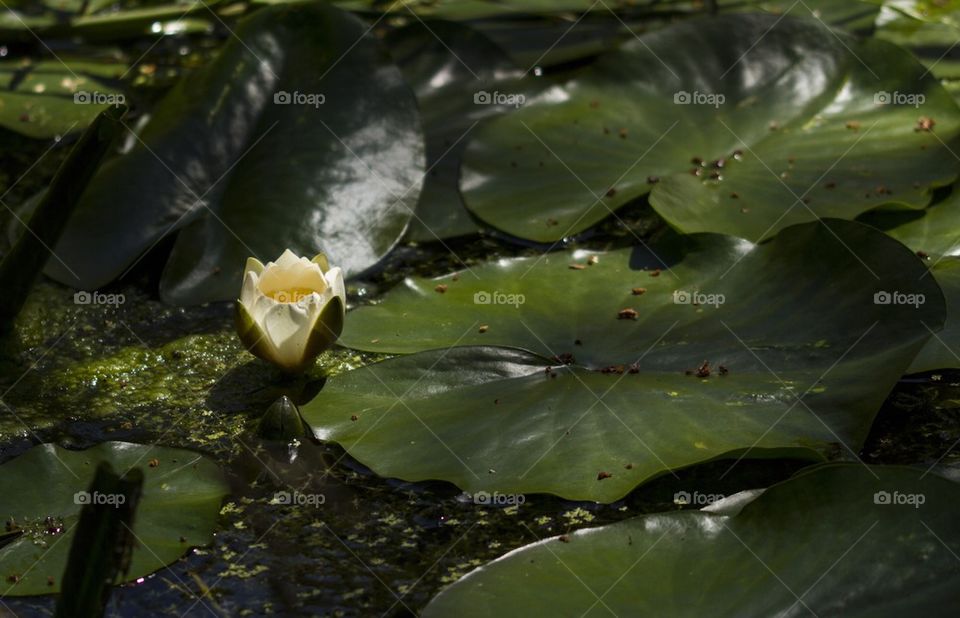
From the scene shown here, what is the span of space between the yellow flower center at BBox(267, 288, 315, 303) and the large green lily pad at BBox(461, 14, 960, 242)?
56 cm

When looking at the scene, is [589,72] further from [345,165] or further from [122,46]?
[122,46]

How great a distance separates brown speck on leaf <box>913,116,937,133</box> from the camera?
2643mm

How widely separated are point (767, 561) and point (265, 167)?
4.74 feet

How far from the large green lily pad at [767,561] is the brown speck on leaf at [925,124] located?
1.34 metres

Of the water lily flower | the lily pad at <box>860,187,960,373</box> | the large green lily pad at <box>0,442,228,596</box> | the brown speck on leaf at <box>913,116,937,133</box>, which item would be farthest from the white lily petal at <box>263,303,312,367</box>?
the brown speck on leaf at <box>913,116,937,133</box>

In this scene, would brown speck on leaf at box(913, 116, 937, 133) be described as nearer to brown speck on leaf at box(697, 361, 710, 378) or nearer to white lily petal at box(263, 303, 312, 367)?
brown speck on leaf at box(697, 361, 710, 378)

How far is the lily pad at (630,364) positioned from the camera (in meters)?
1.76

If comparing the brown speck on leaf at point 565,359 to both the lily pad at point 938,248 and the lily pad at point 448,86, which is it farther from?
the lily pad at point 448,86

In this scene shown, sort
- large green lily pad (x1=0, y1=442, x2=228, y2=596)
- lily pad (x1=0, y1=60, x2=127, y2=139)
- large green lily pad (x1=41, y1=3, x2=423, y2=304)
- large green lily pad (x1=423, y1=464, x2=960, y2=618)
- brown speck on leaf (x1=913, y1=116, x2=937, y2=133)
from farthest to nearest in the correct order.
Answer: lily pad (x1=0, y1=60, x2=127, y2=139) → brown speck on leaf (x1=913, y1=116, x2=937, y2=133) → large green lily pad (x1=41, y1=3, x2=423, y2=304) → large green lily pad (x1=0, y1=442, x2=228, y2=596) → large green lily pad (x1=423, y1=464, x2=960, y2=618)

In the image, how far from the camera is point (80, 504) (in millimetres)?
1688

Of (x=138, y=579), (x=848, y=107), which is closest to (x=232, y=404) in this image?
(x=138, y=579)

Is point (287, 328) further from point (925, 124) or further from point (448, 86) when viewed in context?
point (925, 124)

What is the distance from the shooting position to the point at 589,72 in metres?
2.89

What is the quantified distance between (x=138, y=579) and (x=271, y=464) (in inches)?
12.2
